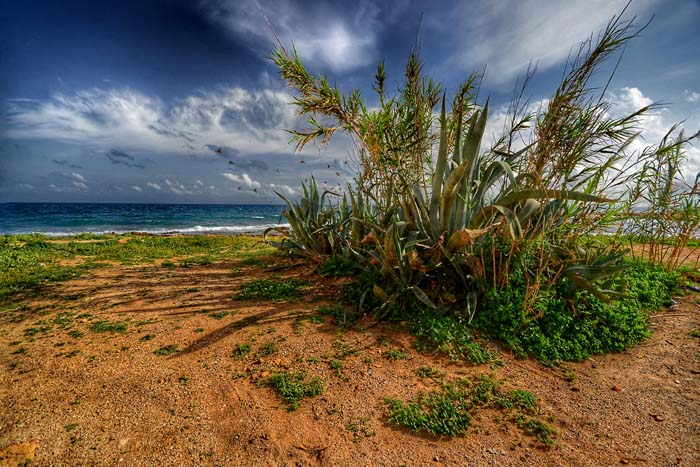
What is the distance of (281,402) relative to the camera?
2143mm

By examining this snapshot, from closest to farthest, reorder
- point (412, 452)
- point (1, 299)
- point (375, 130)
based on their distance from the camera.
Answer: point (412, 452), point (1, 299), point (375, 130)

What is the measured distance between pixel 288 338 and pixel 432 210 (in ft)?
6.76

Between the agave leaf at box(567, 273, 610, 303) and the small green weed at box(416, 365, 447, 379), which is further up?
the agave leaf at box(567, 273, 610, 303)

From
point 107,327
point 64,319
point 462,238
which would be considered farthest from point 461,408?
point 64,319

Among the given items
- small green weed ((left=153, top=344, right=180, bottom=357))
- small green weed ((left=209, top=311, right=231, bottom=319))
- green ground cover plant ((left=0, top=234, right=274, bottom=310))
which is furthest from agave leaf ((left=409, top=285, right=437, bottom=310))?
green ground cover plant ((left=0, top=234, right=274, bottom=310))

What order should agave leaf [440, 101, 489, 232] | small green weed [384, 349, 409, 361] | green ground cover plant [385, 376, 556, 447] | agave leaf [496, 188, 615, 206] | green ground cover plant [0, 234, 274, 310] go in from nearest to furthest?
green ground cover plant [385, 376, 556, 447], small green weed [384, 349, 409, 361], agave leaf [496, 188, 615, 206], agave leaf [440, 101, 489, 232], green ground cover plant [0, 234, 274, 310]

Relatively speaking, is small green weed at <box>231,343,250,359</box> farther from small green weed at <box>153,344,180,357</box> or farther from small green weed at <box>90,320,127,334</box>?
small green weed at <box>90,320,127,334</box>

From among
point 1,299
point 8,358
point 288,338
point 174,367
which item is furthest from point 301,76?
point 1,299

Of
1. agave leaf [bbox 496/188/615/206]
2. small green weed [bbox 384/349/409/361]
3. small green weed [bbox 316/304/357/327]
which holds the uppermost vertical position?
agave leaf [bbox 496/188/615/206]

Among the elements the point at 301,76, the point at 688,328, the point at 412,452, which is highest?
the point at 301,76

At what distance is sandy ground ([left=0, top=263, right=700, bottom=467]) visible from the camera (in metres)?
1.76

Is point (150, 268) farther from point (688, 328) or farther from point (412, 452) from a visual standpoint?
point (688, 328)

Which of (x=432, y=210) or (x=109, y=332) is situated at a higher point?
(x=432, y=210)

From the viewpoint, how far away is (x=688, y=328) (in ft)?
10.3
